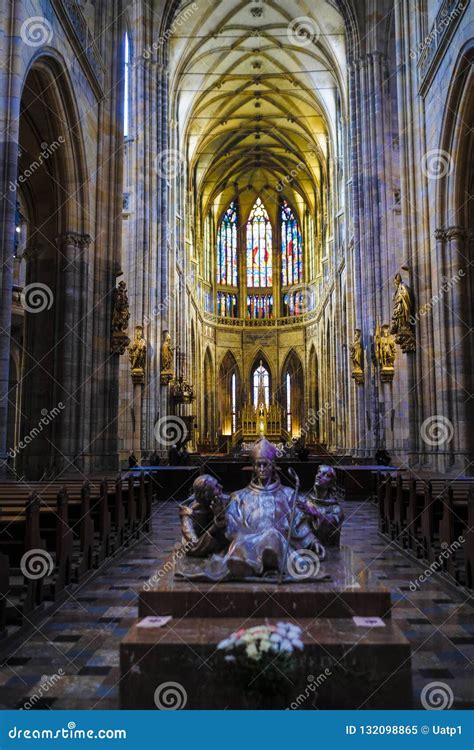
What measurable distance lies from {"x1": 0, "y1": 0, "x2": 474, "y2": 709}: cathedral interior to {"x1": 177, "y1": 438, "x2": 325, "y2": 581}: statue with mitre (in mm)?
40

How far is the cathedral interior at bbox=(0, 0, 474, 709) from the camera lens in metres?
5.28

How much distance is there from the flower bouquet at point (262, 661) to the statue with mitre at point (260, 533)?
682mm

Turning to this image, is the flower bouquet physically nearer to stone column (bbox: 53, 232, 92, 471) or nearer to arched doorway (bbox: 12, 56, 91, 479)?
arched doorway (bbox: 12, 56, 91, 479)

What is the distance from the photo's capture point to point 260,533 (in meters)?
4.33

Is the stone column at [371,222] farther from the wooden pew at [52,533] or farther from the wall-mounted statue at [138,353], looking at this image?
the wooden pew at [52,533]

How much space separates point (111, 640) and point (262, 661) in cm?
201

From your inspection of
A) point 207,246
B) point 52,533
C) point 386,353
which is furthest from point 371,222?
point 207,246

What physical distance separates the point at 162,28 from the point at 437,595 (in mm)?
25071

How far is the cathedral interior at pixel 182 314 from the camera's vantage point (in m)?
5.28
